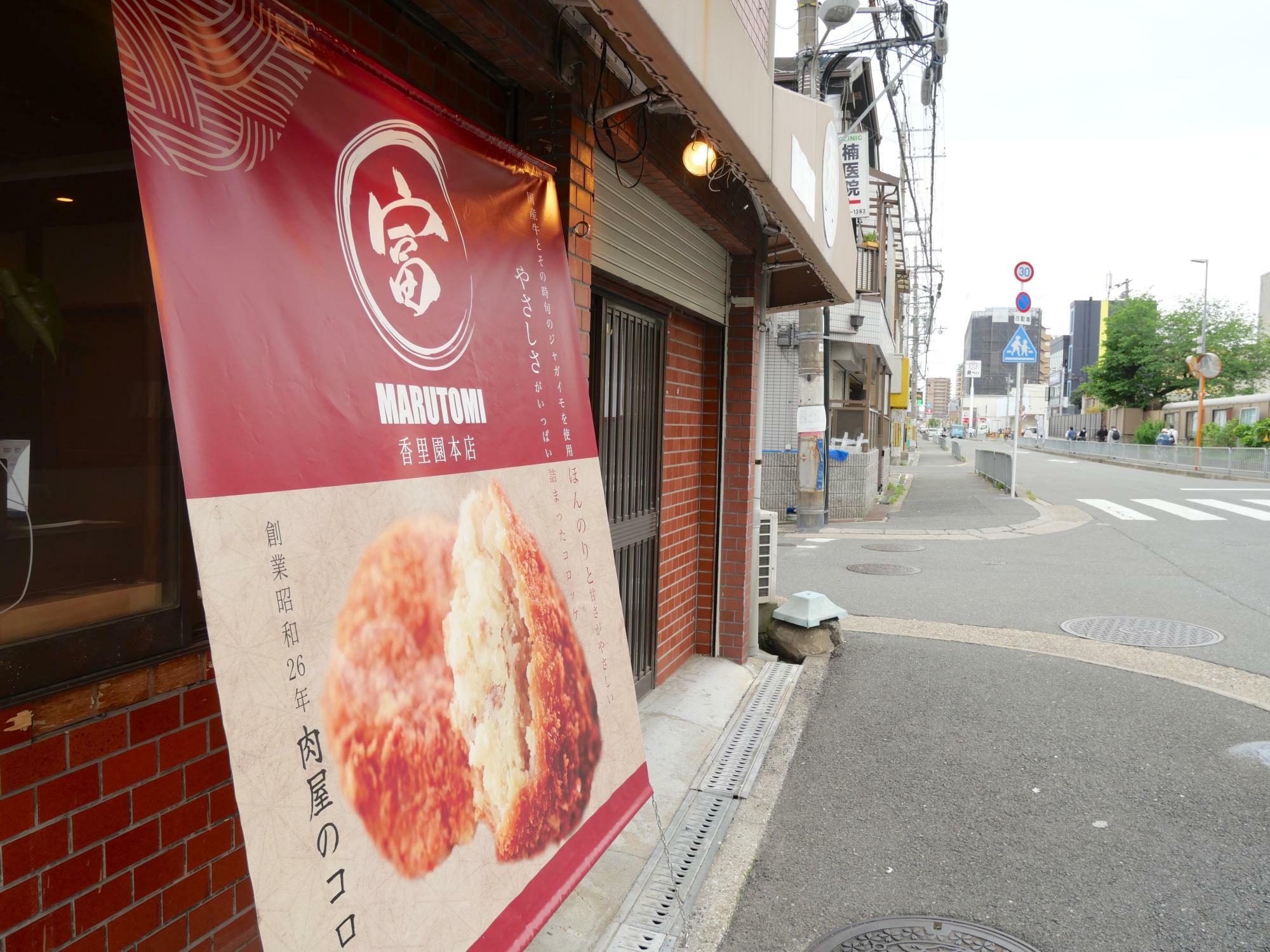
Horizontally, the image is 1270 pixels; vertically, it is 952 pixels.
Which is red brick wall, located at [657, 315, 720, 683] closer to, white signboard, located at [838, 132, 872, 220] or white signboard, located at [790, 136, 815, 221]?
white signboard, located at [790, 136, 815, 221]

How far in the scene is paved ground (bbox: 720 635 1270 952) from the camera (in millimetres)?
3402

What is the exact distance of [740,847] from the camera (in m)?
3.95

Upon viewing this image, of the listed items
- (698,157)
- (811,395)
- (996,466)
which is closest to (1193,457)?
(996,466)

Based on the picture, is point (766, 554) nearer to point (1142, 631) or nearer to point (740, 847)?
point (740, 847)

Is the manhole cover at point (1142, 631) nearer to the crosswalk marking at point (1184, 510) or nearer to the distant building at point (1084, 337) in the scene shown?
the crosswalk marking at point (1184, 510)

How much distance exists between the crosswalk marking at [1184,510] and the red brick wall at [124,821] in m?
17.8

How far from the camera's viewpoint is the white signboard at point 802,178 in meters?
4.59

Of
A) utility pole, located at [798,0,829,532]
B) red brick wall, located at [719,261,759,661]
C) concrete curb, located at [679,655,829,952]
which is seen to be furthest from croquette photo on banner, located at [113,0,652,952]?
utility pole, located at [798,0,829,532]

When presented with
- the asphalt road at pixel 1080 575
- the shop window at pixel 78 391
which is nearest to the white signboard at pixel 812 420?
the asphalt road at pixel 1080 575

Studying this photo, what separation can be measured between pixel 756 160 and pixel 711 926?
3.22 meters

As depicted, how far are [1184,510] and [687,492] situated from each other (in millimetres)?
15821

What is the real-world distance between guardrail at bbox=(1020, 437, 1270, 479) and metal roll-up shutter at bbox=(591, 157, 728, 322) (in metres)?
29.2

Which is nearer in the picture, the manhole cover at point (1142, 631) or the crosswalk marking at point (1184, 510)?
the manhole cover at point (1142, 631)

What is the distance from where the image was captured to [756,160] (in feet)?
12.4
